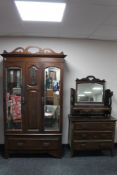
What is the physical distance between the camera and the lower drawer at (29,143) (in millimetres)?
3539

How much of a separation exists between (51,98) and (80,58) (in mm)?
1070

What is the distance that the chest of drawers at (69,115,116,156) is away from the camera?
11.7ft

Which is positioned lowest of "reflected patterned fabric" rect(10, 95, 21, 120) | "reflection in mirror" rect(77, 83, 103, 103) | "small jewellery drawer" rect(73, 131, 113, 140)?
"small jewellery drawer" rect(73, 131, 113, 140)

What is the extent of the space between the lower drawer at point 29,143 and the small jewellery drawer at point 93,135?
0.38 meters

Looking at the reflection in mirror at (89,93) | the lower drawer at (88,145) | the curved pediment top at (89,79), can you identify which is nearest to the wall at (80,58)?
the curved pediment top at (89,79)

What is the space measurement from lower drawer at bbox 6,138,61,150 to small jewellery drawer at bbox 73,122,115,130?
46 cm

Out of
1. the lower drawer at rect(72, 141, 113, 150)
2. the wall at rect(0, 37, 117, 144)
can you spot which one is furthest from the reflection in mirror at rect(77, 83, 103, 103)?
the lower drawer at rect(72, 141, 113, 150)

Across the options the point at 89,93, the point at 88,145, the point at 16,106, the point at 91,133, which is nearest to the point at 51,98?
the point at 16,106

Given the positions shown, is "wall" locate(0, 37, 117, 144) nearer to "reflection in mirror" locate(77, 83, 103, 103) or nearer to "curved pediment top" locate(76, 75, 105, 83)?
"curved pediment top" locate(76, 75, 105, 83)

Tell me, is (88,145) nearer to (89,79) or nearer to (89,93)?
(89,93)

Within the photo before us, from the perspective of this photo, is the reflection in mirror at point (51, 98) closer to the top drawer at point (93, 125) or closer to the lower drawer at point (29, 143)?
the lower drawer at point (29, 143)

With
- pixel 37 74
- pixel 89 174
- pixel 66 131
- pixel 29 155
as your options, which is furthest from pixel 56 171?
pixel 37 74

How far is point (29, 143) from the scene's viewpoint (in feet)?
11.6

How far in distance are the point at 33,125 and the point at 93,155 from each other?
4.27 ft
